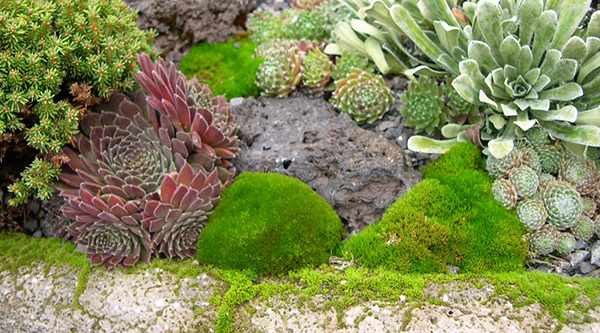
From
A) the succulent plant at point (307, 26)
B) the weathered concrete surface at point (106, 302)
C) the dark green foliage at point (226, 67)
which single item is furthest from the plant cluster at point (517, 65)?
the weathered concrete surface at point (106, 302)

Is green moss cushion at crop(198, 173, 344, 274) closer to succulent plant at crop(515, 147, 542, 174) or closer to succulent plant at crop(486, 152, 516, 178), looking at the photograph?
succulent plant at crop(486, 152, 516, 178)

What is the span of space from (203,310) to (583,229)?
2587 mm

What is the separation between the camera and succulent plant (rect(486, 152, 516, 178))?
3438 millimetres

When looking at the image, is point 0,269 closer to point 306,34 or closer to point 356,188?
point 356,188

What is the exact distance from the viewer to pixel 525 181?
3326 millimetres

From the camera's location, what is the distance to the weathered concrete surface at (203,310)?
→ 276cm

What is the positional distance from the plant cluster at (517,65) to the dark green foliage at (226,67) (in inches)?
58.8

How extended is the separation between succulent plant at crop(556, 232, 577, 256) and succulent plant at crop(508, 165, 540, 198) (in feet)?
1.10

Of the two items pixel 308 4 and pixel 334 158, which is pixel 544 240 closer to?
pixel 334 158

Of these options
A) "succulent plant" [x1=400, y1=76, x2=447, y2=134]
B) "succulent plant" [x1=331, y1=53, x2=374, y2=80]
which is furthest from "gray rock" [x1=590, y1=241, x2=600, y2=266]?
"succulent plant" [x1=331, y1=53, x2=374, y2=80]

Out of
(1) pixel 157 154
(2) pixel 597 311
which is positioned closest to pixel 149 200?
(1) pixel 157 154

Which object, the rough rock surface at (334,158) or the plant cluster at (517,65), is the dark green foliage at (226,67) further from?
the plant cluster at (517,65)

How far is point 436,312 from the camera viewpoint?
282 centimetres

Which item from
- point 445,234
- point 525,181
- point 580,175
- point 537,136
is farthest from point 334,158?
point 580,175
